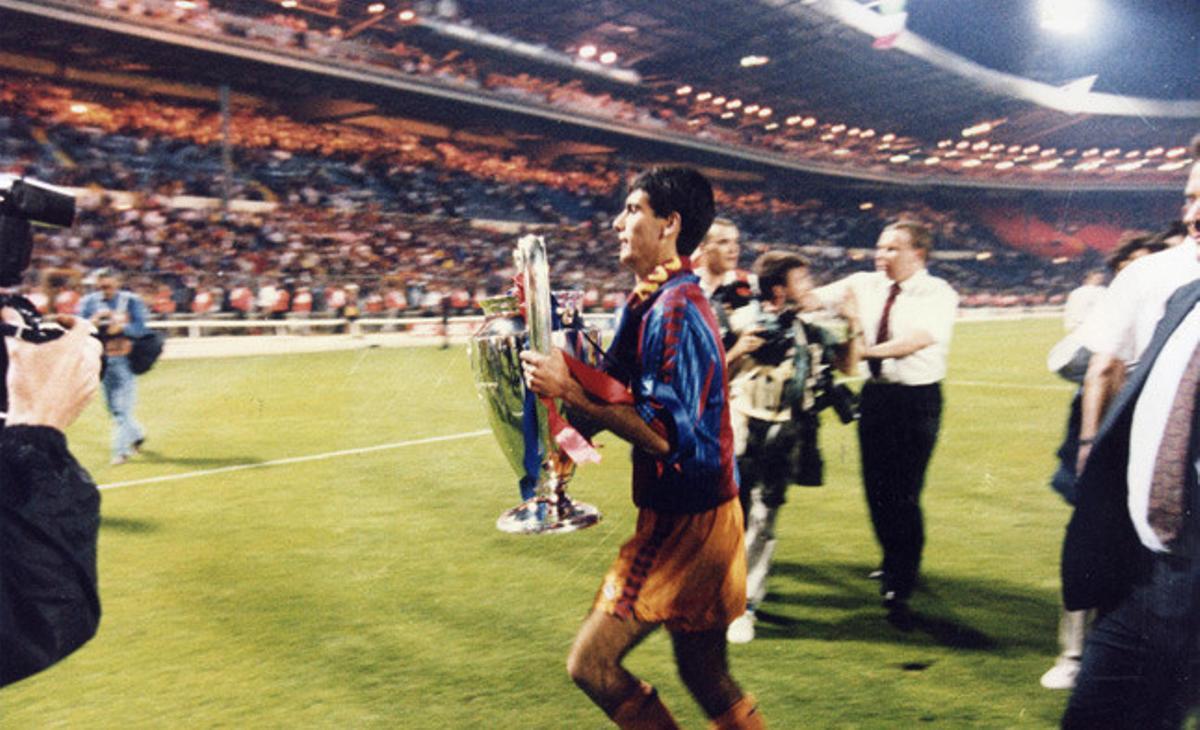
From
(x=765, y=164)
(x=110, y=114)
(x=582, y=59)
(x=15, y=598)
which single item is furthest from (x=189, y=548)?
(x=765, y=164)

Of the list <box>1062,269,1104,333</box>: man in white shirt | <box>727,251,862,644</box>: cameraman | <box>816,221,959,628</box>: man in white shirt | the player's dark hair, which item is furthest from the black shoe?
<box>1062,269,1104,333</box>: man in white shirt

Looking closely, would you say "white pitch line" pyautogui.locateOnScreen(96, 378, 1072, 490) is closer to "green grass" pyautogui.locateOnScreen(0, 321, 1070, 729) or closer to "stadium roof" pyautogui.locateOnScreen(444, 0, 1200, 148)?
"green grass" pyautogui.locateOnScreen(0, 321, 1070, 729)

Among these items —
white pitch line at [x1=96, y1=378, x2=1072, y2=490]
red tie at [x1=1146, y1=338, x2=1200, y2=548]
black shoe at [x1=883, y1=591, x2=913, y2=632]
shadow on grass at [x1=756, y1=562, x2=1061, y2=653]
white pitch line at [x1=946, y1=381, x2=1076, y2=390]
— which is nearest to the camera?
red tie at [x1=1146, y1=338, x2=1200, y2=548]

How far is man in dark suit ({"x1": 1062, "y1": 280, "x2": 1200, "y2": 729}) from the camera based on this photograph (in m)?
1.76

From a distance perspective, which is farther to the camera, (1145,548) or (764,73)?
(764,73)

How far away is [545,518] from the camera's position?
7.30 ft

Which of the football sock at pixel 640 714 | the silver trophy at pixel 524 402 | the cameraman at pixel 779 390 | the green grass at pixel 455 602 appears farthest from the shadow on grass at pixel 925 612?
the silver trophy at pixel 524 402

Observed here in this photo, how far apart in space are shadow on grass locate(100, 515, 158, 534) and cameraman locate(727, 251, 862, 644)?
4.10 m

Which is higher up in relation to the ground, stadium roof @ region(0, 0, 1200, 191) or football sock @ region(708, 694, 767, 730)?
stadium roof @ region(0, 0, 1200, 191)

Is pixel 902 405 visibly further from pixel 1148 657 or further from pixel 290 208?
pixel 290 208

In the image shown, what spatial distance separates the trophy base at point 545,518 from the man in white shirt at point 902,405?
208 centimetres

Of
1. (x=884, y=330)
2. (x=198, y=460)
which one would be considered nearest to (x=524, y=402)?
(x=884, y=330)

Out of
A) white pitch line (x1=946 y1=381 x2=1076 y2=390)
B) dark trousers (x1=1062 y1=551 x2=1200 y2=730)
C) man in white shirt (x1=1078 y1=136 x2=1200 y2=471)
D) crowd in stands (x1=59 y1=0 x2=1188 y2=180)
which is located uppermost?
crowd in stands (x1=59 y1=0 x2=1188 y2=180)

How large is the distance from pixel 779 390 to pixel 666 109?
3948 centimetres
